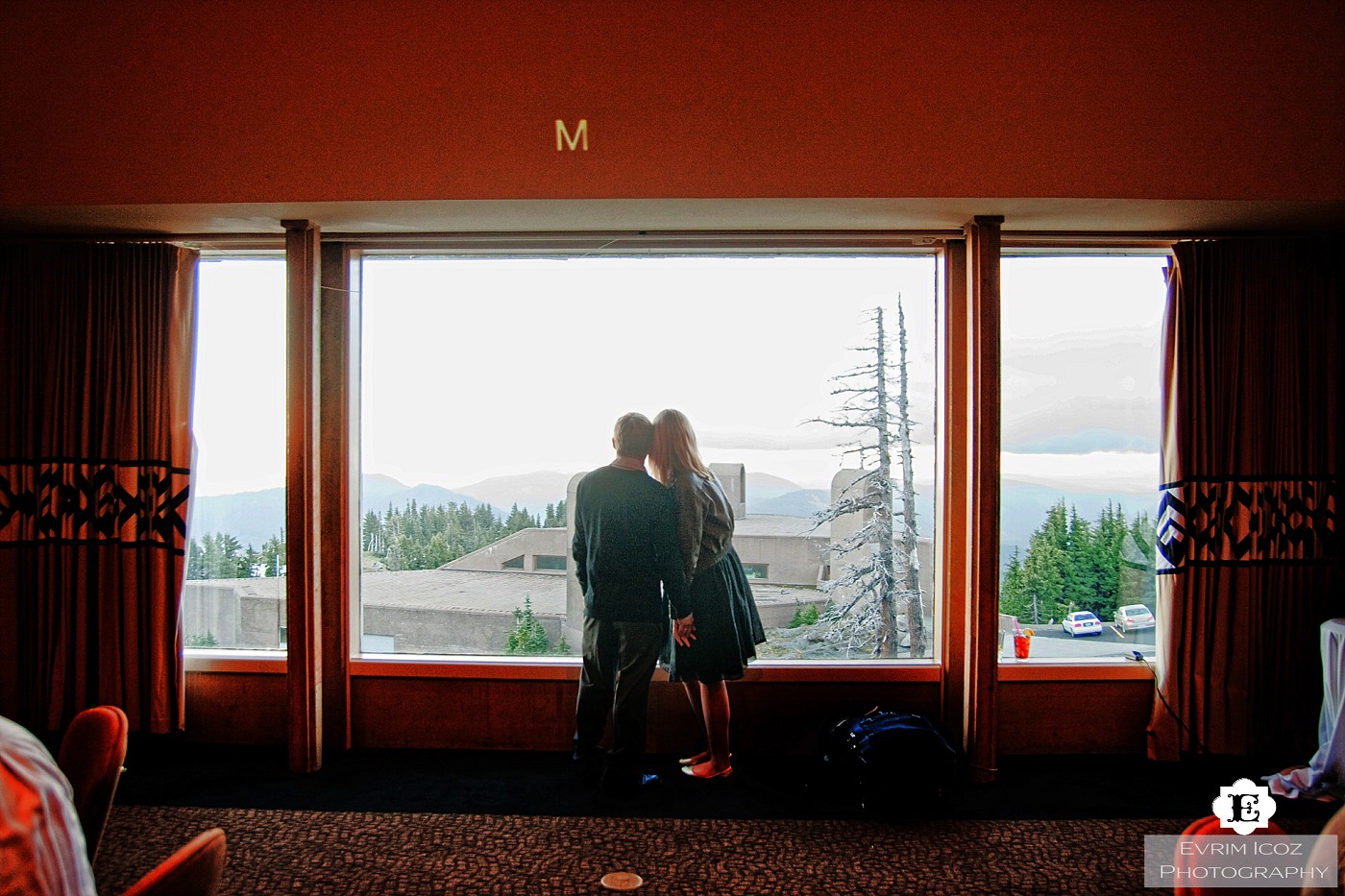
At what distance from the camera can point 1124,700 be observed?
12.0 feet

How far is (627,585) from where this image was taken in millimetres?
3193

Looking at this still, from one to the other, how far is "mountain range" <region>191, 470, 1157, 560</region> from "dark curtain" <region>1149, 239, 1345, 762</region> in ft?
1.05

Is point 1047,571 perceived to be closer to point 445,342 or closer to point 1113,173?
point 1113,173

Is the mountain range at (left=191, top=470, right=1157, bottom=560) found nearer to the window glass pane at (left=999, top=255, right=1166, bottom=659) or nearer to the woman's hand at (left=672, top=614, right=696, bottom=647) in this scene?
the window glass pane at (left=999, top=255, right=1166, bottom=659)

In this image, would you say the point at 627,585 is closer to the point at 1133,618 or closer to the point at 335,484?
the point at 335,484

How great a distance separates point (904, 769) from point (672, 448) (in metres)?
1.50

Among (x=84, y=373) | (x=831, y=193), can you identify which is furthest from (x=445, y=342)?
(x=831, y=193)

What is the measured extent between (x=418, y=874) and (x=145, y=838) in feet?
3.41

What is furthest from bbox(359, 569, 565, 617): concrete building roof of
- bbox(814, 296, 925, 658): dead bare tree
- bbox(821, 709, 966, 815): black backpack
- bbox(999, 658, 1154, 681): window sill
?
bbox(999, 658, 1154, 681): window sill

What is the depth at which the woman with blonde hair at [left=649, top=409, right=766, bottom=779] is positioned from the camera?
327cm

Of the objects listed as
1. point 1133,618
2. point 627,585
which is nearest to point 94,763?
point 627,585

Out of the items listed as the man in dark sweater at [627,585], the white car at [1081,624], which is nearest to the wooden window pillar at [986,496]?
the white car at [1081,624]

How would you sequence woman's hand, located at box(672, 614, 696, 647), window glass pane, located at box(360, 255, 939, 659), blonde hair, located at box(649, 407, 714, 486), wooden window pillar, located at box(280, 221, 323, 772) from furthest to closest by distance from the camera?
window glass pane, located at box(360, 255, 939, 659)
wooden window pillar, located at box(280, 221, 323, 772)
blonde hair, located at box(649, 407, 714, 486)
woman's hand, located at box(672, 614, 696, 647)

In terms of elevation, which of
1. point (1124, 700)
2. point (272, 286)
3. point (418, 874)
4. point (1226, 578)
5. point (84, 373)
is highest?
point (272, 286)
